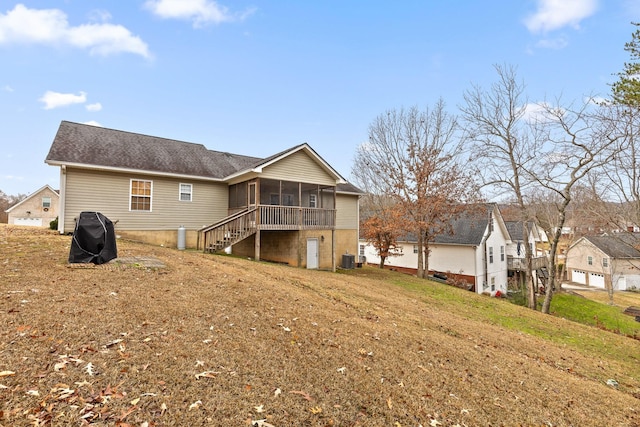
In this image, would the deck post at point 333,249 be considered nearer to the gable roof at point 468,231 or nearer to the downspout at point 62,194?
the gable roof at point 468,231

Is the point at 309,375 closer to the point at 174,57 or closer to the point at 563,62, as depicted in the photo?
the point at 563,62

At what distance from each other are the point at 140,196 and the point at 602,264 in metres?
47.2

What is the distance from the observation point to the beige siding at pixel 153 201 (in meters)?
13.1

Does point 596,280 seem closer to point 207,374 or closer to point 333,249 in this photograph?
point 333,249

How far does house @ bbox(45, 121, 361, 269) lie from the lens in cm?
1349

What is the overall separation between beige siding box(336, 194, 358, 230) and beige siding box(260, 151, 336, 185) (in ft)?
11.0

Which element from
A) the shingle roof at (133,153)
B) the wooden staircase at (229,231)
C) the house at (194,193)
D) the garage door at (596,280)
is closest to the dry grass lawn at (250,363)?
the wooden staircase at (229,231)

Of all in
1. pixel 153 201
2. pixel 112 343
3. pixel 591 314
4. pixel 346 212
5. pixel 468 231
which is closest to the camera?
pixel 112 343

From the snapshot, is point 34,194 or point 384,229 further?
point 34,194

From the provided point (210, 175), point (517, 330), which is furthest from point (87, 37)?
point (517, 330)

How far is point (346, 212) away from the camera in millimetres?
20906

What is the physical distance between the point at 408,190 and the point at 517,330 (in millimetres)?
10686

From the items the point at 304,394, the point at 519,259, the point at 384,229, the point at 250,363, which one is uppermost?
the point at 384,229

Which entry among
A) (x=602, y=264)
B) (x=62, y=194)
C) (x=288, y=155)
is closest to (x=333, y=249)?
(x=288, y=155)
